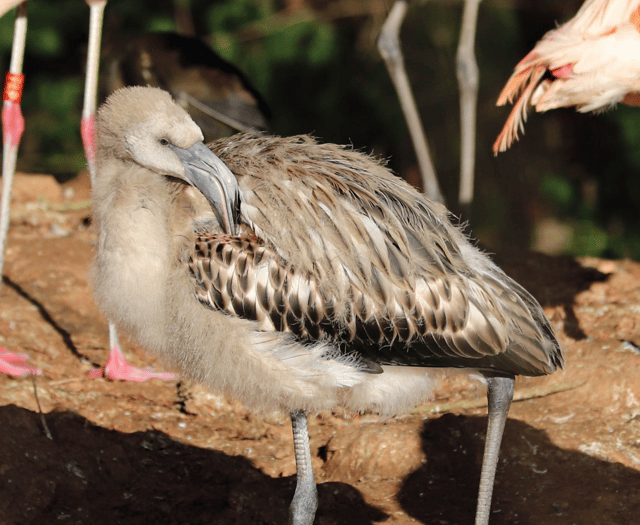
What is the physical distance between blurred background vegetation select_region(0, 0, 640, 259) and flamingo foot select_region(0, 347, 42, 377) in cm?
399

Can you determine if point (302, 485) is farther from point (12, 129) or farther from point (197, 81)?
point (197, 81)

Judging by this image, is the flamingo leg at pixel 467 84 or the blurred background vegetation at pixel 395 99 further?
the blurred background vegetation at pixel 395 99

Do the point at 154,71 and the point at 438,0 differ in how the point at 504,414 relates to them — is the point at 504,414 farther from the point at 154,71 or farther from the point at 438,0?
the point at 438,0

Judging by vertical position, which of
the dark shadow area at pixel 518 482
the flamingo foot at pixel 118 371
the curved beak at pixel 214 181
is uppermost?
the curved beak at pixel 214 181

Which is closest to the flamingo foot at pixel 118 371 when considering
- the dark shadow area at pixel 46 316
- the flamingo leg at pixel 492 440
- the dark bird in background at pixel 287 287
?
the dark shadow area at pixel 46 316

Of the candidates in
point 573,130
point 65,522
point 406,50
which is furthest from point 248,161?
point 573,130

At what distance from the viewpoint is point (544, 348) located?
9.95 ft

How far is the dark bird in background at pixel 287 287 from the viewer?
2.96 m

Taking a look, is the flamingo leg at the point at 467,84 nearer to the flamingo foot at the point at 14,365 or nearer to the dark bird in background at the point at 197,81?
the dark bird in background at the point at 197,81

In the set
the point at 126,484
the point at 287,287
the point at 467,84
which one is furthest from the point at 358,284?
the point at 467,84

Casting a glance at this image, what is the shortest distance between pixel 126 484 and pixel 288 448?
801 mm

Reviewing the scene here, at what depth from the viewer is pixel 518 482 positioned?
12.0 feet

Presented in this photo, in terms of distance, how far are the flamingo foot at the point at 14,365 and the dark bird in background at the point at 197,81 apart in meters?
2.19

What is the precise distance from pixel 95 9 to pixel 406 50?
4.41 m
